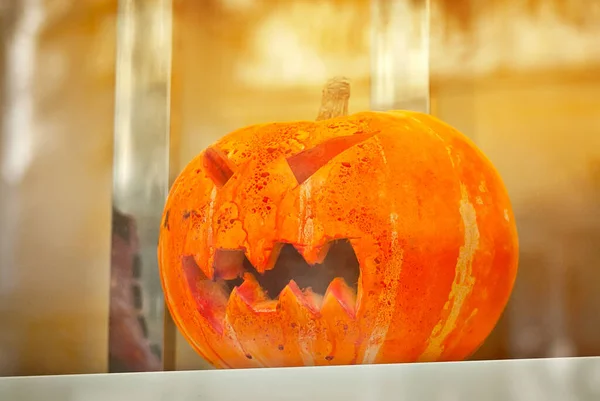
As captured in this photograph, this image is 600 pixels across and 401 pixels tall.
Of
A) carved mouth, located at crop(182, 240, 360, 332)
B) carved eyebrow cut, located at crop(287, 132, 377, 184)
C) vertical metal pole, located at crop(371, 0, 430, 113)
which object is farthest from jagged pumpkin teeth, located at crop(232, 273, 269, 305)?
vertical metal pole, located at crop(371, 0, 430, 113)

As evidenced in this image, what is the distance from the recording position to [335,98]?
68 centimetres

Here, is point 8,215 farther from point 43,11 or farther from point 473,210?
point 473,210

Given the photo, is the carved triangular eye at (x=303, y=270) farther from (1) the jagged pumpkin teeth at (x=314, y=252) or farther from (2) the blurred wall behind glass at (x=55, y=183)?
(2) the blurred wall behind glass at (x=55, y=183)

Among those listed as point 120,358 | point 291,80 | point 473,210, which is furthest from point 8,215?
point 473,210

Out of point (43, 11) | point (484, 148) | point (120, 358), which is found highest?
point (43, 11)

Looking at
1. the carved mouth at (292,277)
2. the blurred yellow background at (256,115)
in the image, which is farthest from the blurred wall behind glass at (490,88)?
the carved mouth at (292,277)

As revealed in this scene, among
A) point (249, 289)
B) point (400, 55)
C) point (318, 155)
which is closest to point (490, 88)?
point (400, 55)

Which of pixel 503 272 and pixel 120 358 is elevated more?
pixel 503 272

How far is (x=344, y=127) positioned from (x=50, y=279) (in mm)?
365

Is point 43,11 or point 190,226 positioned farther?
point 43,11

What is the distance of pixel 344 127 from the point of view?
604 mm

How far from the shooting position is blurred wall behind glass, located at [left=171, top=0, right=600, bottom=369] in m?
0.65

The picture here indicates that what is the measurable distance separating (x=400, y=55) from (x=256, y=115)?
0.56 feet

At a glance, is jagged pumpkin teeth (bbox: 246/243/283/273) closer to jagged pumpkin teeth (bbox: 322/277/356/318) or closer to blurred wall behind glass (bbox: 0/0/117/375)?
jagged pumpkin teeth (bbox: 322/277/356/318)
